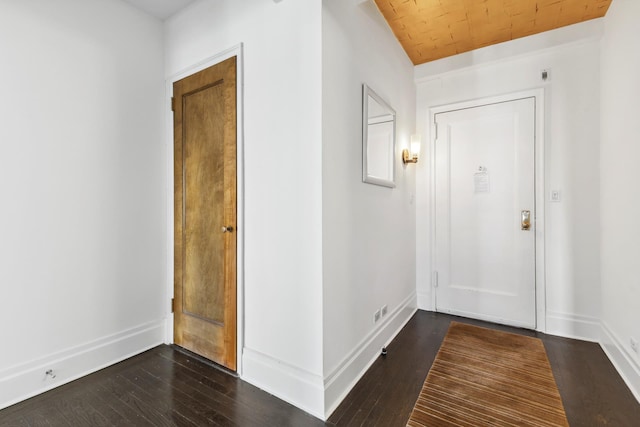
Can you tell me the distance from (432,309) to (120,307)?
9.76ft

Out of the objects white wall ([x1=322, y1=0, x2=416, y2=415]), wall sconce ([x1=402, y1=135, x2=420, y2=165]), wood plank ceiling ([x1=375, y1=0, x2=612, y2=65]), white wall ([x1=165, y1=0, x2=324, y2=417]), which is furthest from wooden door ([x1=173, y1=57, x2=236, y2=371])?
wall sconce ([x1=402, y1=135, x2=420, y2=165])

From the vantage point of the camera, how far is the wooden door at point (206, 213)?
2041 mm

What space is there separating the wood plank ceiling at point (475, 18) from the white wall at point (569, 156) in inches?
6.3

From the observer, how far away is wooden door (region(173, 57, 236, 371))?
204 centimetres

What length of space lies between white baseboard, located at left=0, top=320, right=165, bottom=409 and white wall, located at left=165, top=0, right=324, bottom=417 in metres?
0.98

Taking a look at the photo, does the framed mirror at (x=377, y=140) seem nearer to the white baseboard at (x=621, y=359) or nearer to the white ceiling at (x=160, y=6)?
the white ceiling at (x=160, y=6)

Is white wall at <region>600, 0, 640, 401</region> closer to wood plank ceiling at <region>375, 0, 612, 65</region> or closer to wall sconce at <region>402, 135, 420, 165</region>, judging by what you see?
wood plank ceiling at <region>375, 0, 612, 65</region>

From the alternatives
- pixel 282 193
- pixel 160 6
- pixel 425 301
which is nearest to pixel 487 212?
pixel 425 301

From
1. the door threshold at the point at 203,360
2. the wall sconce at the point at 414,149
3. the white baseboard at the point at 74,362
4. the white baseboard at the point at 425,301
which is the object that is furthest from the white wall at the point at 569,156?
the white baseboard at the point at 74,362

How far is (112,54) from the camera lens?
85.6 inches

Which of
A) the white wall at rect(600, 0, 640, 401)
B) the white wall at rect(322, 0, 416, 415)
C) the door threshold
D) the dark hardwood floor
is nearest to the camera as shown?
the dark hardwood floor

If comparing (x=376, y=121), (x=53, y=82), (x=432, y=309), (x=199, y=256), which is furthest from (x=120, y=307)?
(x=432, y=309)

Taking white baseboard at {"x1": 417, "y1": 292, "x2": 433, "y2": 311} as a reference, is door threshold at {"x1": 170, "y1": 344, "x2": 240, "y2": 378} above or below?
below

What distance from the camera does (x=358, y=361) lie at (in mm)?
1965
